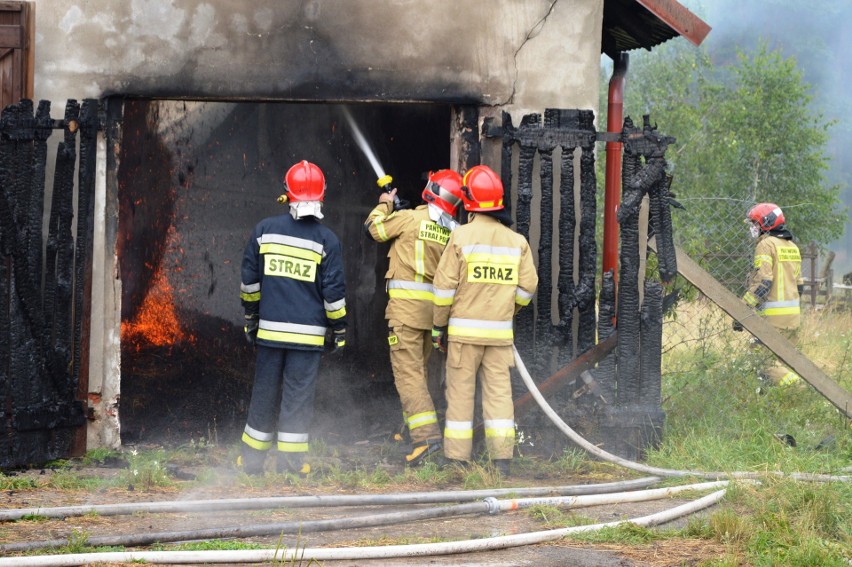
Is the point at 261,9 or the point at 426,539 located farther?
the point at 261,9

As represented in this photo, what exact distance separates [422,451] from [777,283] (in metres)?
4.61

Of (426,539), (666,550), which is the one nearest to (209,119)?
(426,539)

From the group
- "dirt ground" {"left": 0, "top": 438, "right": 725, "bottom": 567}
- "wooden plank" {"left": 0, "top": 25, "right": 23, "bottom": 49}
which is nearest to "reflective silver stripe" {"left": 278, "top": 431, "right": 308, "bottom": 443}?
"dirt ground" {"left": 0, "top": 438, "right": 725, "bottom": 567}

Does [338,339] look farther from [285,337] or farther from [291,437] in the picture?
[291,437]

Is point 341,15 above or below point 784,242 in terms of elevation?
above

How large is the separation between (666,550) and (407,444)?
10.7 ft

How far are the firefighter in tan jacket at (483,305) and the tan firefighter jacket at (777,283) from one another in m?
3.92

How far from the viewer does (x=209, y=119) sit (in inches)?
363

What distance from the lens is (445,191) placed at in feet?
25.2

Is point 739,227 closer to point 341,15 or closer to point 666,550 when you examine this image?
point 341,15

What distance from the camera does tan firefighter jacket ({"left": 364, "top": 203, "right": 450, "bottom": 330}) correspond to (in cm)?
769

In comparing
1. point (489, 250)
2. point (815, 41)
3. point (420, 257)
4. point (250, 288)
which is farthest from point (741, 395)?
point (815, 41)

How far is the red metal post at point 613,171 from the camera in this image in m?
8.48

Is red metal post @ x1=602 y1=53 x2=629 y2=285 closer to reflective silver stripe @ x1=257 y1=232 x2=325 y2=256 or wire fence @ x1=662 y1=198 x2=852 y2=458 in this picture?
wire fence @ x1=662 y1=198 x2=852 y2=458
